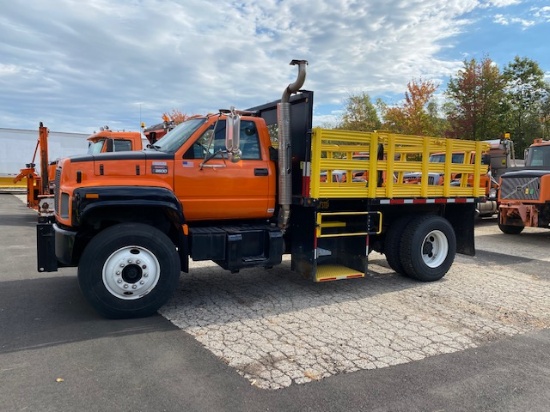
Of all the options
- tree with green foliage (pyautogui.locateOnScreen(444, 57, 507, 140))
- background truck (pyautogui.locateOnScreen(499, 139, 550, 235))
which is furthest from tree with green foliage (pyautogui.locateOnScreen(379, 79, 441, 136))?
background truck (pyautogui.locateOnScreen(499, 139, 550, 235))

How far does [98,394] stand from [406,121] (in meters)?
30.5

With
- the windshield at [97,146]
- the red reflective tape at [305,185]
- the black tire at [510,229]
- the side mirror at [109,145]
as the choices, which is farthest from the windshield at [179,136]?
the black tire at [510,229]

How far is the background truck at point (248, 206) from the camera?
16.4 ft

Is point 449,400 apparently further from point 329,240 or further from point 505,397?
point 329,240

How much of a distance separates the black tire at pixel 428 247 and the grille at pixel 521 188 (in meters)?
5.55

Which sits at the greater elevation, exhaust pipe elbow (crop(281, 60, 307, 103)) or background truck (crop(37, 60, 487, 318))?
exhaust pipe elbow (crop(281, 60, 307, 103))

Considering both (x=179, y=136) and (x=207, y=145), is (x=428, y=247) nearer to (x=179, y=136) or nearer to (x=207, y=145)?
(x=207, y=145)

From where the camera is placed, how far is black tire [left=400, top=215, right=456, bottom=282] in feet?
22.5

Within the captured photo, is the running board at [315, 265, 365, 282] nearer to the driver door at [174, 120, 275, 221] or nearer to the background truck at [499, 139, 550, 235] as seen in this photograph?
the driver door at [174, 120, 275, 221]

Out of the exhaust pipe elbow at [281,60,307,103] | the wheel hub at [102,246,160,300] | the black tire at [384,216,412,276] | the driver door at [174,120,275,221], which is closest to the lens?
the wheel hub at [102,246,160,300]

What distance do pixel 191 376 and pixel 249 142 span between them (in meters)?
3.28

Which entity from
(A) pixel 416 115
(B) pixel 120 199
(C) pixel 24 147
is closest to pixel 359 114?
(A) pixel 416 115

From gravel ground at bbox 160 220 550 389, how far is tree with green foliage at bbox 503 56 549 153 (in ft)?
86.0

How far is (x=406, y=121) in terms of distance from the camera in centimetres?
3102
